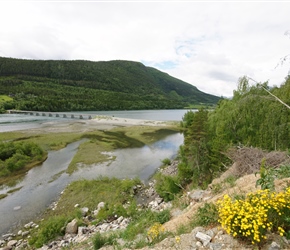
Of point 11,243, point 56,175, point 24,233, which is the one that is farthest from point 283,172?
point 56,175

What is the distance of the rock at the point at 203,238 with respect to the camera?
20.7 ft

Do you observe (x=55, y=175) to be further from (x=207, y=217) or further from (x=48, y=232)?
(x=207, y=217)

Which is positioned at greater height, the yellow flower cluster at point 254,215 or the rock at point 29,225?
the yellow flower cluster at point 254,215

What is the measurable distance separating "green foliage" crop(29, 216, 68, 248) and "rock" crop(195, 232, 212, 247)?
514 inches

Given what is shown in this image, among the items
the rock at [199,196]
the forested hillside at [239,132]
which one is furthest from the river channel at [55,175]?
the rock at [199,196]

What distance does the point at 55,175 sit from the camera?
28.8m

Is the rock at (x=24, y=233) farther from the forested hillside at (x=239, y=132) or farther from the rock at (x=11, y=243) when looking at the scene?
the forested hillside at (x=239, y=132)

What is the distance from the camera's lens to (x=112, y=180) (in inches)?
1029

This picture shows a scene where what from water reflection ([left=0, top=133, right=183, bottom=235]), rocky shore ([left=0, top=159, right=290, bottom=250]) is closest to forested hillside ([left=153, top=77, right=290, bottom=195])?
rocky shore ([left=0, top=159, right=290, bottom=250])

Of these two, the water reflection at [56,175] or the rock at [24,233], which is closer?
the rock at [24,233]

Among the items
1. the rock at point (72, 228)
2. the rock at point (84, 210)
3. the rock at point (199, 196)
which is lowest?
the rock at point (84, 210)

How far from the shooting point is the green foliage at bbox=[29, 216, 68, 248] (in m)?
14.7

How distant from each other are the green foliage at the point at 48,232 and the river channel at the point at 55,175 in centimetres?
367

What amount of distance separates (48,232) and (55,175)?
1454 cm
